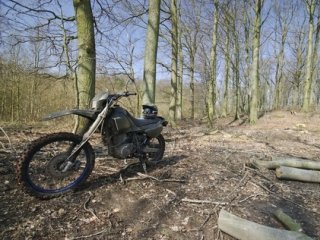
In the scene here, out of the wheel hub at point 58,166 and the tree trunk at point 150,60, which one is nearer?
the wheel hub at point 58,166

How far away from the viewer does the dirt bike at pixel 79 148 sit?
11.0ft

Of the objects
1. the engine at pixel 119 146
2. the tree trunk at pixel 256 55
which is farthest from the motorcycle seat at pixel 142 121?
the tree trunk at pixel 256 55

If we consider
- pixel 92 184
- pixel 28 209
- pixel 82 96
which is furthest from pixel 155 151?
pixel 82 96

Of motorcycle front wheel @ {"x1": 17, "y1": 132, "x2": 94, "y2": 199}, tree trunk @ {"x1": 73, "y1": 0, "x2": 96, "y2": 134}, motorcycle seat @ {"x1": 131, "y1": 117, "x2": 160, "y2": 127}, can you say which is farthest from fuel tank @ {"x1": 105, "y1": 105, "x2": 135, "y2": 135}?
tree trunk @ {"x1": 73, "y1": 0, "x2": 96, "y2": 134}

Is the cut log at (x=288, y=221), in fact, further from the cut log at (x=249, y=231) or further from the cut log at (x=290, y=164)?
the cut log at (x=290, y=164)

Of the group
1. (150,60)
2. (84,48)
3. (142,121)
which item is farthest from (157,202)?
(150,60)

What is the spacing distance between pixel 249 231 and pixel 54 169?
221 centimetres

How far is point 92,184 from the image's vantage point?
3.92 meters

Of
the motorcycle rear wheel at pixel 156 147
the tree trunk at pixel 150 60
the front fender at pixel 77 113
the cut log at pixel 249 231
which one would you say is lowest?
the cut log at pixel 249 231

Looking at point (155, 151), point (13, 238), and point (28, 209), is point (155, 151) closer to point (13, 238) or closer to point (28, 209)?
point (28, 209)

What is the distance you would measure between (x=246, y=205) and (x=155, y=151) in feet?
5.26

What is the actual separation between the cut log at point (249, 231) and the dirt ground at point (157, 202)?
9 centimetres

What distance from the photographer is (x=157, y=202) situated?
11.9 ft

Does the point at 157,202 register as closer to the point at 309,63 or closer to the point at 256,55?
the point at 256,55
